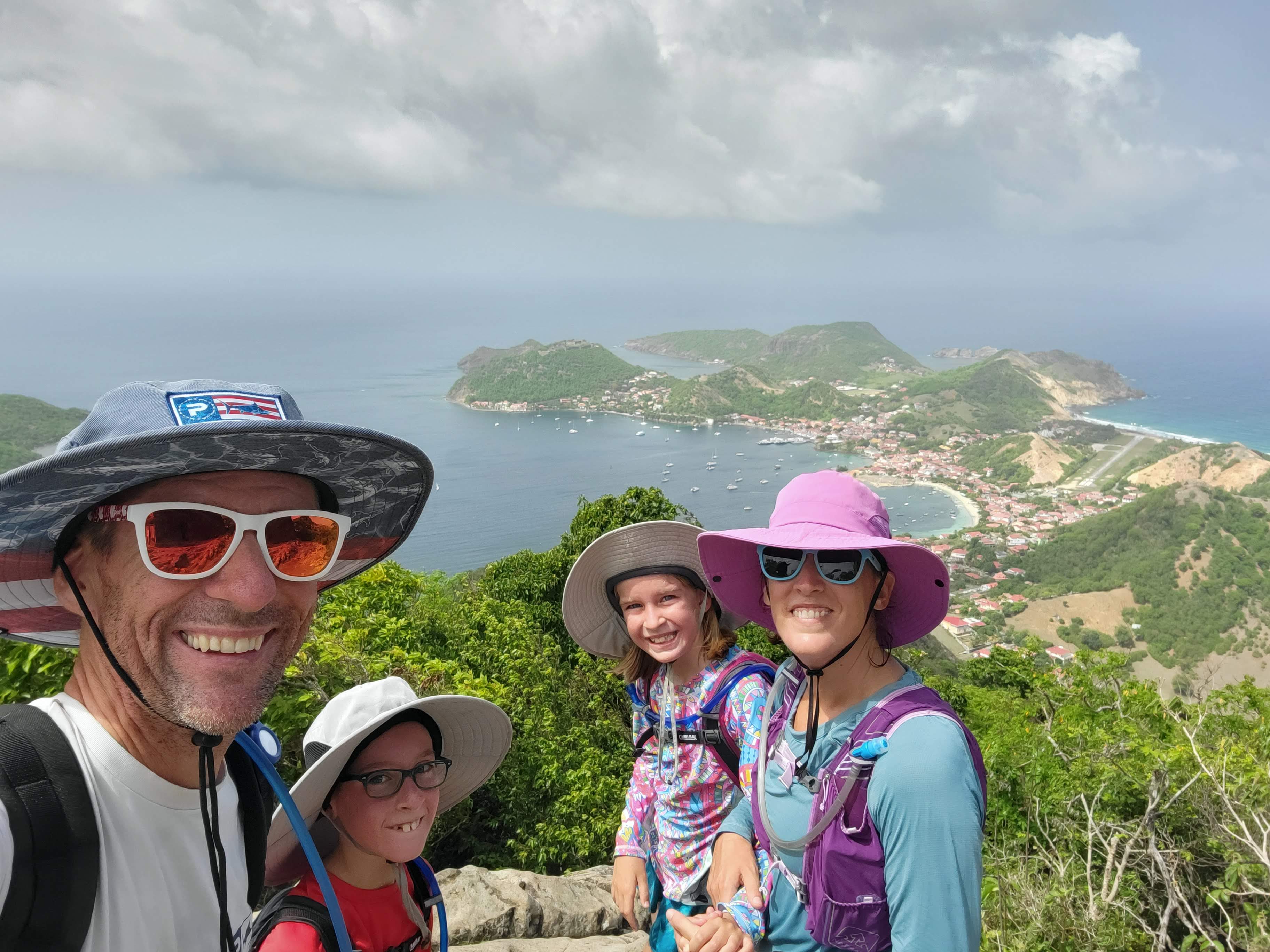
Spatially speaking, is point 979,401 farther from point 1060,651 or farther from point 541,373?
point 1060,651

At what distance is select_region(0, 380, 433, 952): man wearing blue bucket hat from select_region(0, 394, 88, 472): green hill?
57.3 meters

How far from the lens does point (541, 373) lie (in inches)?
4520

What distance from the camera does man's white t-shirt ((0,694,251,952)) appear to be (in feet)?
3.41

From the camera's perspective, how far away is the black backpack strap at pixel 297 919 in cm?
145

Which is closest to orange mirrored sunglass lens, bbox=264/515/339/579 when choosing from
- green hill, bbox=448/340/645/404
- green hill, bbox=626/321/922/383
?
green hill, bbox=448/340/645/404

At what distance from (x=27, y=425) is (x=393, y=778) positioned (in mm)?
72259

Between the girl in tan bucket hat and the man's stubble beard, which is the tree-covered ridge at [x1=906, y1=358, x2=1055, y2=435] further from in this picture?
the man's stubble beard

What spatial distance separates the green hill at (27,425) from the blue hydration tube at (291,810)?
5719cm

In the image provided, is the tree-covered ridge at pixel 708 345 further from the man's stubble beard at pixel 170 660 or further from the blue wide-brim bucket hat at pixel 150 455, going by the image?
the man's stubble beard at pixel 170 660

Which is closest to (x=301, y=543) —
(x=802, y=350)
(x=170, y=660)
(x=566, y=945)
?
(x=170, y=660)

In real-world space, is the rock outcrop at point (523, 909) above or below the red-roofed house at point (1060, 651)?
above

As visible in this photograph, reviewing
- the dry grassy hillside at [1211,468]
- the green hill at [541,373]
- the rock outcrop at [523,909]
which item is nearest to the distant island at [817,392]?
the green hill at [541,373]

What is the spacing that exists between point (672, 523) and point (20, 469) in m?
1.62

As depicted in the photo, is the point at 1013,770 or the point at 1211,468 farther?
the point at 1211,468
